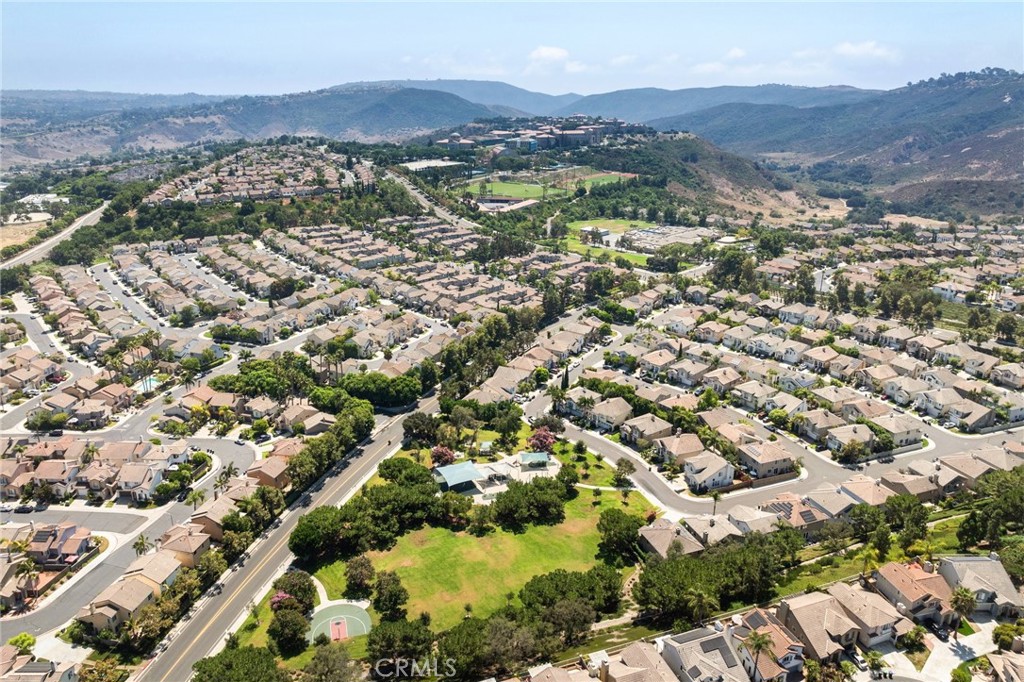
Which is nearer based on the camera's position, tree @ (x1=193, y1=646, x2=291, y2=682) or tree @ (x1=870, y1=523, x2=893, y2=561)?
tree @ (x1=193, y1=646, x2=291, y2=682)

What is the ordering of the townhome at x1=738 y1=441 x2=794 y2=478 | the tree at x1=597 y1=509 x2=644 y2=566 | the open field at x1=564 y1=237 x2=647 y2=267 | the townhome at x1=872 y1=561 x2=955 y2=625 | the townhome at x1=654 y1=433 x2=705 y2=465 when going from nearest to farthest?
1. the townhome at x1=872 y1=561 x2=955 y2=625
2. the tree at x1=597 y1=509 x2=644 y2=566
3. the townhome at x1=738 y1=441 x2=794 y2=478
4. the townhome at x1=654 y1=433 x2=705 y2=465
5. the open field at x1=564 y1=237 x2=647 y2=267

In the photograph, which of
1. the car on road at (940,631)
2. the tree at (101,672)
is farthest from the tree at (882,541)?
the tree at (101,672)

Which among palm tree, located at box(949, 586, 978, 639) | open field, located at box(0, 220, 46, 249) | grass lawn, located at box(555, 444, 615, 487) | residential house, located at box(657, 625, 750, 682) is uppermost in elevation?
open field, located at box(0, 220, 46, 249)

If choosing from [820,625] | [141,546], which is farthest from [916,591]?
[141,546]

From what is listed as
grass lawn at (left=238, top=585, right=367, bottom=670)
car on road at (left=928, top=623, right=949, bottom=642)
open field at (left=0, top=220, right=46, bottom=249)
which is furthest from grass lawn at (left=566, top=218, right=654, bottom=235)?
grass lawn at (left=238, top=585, right=367, bottom=670)

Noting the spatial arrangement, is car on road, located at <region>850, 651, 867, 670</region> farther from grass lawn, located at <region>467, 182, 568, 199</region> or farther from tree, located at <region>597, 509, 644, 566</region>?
grass lawn, located at <region>467, 182, 568, 199</region>

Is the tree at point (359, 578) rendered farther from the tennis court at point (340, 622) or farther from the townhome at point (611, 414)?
the townhome at point (611, 414)
